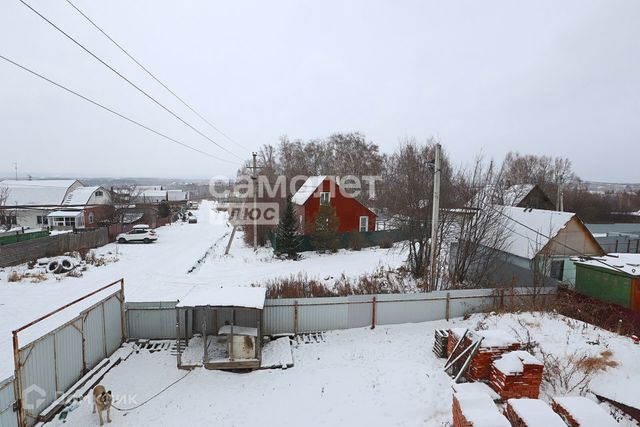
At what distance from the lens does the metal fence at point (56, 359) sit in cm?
624

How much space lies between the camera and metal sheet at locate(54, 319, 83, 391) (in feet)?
24.9

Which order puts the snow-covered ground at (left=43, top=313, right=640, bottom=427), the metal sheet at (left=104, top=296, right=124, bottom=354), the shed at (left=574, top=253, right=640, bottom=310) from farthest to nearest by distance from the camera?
the shed at (left=574, top=253, right=640, bottom=310), the metal sheet at (left=104, top=296, right=124, bottom=354), the snow-covered ground at (left=43, top=313, right=640, bottom=427)

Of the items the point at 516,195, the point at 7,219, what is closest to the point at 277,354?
the point at 516,195

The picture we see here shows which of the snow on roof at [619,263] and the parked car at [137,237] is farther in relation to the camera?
the parked car at [137,237]

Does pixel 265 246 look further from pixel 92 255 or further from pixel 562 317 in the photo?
pixel 562 317

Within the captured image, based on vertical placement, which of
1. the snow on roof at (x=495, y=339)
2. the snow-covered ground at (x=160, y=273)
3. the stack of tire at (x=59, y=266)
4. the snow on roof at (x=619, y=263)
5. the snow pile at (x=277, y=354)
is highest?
the snow on roof at (x=619, y=263)

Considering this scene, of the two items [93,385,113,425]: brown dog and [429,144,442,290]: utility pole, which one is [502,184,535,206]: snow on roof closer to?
[429,144,442,290]: utility pole

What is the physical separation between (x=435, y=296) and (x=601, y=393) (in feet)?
16.7

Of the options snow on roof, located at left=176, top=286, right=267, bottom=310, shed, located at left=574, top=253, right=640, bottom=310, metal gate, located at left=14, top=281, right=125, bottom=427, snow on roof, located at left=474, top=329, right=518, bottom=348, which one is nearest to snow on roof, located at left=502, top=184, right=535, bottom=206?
shed, located at left=574, top=253, right=640, bottom=310

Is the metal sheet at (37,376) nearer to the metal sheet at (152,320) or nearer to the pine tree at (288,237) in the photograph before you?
the metal sheet at (152,320)

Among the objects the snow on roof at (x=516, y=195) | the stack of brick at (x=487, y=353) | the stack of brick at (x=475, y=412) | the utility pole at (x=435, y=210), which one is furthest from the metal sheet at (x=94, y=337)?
the snow on roof at (x=516, y=195)

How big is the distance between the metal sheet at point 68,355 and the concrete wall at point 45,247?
49.9 feet

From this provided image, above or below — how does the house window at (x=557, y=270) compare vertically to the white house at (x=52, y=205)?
below

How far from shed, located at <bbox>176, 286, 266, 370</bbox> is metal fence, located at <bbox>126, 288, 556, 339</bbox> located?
26.3 inches
